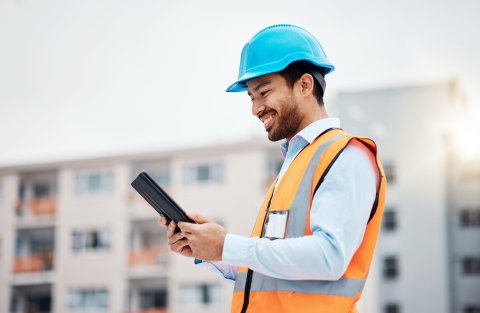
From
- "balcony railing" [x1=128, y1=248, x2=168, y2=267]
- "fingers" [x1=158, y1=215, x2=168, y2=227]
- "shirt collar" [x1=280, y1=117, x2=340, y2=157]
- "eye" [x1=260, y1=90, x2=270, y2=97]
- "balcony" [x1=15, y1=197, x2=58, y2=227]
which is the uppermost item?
"balcony" [x1=15, y1=197, x2=58, y2=227]

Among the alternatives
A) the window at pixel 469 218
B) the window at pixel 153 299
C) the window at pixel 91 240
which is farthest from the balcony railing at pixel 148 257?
the window at pixel 469 218

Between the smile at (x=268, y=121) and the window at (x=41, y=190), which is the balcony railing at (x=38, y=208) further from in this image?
the smile at (x=268, y=121)

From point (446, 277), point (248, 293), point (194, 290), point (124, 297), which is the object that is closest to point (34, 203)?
point (124, 297)

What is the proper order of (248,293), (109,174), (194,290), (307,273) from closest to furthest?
(307,273) < (248,293) < (194,290) < (109,174)

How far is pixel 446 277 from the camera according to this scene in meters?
28.7

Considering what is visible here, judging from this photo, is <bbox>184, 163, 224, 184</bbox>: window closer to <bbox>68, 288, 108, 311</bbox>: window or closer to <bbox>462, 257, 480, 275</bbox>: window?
<bbox>68, 288, 108, 311</bbox>: window

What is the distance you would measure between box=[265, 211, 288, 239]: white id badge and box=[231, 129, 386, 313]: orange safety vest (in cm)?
1

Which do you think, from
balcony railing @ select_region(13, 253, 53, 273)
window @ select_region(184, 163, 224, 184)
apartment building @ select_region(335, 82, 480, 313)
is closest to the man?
window @ select_region(184, 163, 224, 184)

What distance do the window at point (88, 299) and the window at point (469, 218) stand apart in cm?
Result: 1372

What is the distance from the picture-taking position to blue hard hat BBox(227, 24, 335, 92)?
5.97ft

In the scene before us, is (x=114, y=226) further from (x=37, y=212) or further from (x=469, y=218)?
(x=469, y=218)

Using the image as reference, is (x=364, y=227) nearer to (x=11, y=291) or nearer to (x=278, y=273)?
(x=278, y=273)

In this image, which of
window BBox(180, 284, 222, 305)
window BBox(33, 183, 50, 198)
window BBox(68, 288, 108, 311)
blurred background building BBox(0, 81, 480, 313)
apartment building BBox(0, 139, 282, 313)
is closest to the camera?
window BBox(180, 284, 222, 305)

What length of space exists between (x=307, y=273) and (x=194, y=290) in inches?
922
